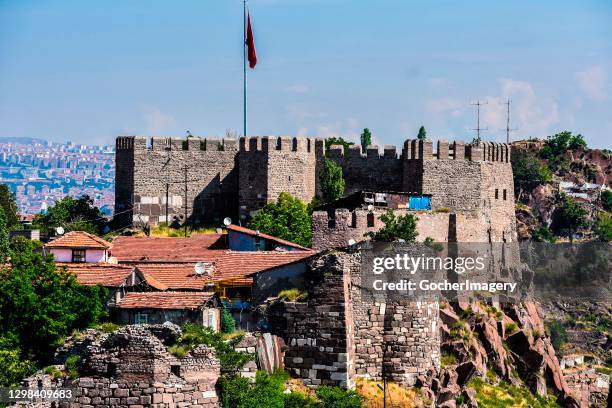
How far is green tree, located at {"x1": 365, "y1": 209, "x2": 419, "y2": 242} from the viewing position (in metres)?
53.5

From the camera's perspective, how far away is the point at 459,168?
70.1 metres

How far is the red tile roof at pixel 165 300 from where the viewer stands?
1543 inches

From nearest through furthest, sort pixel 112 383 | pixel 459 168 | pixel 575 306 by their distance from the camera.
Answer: pixel 112 383 < pixel 459 168 < pixel 575 306

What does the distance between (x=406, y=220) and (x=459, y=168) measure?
13.3 metres

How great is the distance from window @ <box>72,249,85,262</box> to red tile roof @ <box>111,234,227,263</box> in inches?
60.4

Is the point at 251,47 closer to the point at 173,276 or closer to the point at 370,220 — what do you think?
the point at 370,220

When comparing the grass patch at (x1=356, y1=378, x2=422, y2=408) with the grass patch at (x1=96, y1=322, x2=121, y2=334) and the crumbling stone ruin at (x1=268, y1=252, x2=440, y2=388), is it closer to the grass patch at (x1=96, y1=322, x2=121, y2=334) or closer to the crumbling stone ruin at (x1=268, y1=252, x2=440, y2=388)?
→ the crumbling stone ruin at (x1=268, y1=252, x2=440, y2=388)

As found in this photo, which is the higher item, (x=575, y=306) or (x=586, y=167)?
(x=586, y=167)

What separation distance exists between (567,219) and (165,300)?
75.3 metres

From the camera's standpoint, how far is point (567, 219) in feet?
366

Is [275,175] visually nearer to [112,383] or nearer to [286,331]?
[286,331]

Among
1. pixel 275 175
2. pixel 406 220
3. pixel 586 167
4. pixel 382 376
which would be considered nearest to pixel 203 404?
pixel 382 376

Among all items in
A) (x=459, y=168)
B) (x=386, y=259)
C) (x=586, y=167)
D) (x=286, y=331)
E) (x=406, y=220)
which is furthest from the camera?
(x=586, y=167)

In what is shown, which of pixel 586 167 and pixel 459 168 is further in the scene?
pixel 586 167
